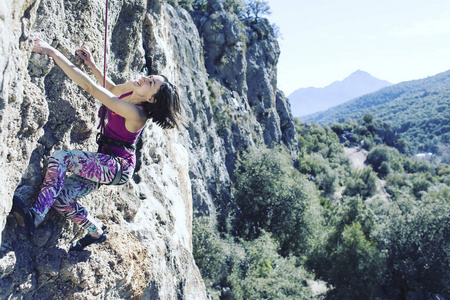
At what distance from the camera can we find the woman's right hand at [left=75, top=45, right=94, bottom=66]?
4.84m

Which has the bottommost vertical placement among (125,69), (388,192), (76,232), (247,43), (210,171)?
(388,192)

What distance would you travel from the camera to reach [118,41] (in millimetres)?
7590

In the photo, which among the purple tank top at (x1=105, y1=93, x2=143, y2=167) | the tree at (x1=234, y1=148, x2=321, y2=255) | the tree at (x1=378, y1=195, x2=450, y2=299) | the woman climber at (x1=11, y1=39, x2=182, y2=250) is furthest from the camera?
the tree at (x1=234, y1=148, x2=321, y2=255)

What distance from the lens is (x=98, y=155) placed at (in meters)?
4.34

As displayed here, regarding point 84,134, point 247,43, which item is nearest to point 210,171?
point 84,134

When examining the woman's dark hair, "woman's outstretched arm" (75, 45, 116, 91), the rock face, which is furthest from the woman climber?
"woman's outstretched arm" (75, 45, 116, 91)

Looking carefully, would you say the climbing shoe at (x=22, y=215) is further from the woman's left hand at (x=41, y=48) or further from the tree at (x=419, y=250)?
the tree at (x=419, y=250)

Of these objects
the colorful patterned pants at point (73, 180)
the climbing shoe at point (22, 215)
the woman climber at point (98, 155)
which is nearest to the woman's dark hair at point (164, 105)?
the woman climber at point (98, 155)

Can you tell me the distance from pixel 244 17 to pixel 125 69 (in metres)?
43.5

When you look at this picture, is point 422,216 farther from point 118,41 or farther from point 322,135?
point 322,135

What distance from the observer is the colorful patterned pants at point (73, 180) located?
12.9ft

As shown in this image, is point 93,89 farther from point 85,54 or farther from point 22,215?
point 22,215

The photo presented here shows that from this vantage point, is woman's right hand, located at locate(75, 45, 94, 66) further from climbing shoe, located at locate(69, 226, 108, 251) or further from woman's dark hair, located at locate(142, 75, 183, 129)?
climbing shoe, located at locate(69, 226, 108, 251)

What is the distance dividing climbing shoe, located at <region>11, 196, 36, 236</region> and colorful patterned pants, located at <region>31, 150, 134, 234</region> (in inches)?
4.5
